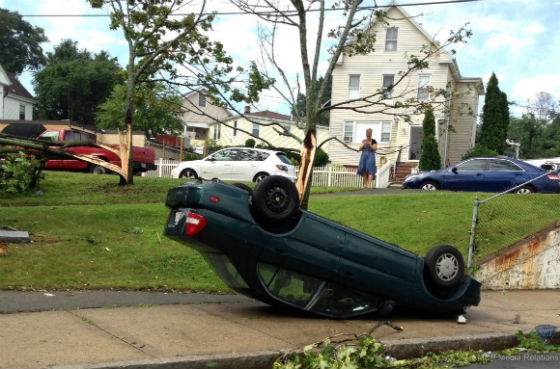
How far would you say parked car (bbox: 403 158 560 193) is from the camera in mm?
17438

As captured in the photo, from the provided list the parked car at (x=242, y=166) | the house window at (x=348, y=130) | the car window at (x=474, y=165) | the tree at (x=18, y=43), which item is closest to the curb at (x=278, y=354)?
the car window at (x=474, y=165)

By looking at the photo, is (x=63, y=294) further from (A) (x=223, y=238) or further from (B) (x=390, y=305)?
(B) (x=390, y=305)

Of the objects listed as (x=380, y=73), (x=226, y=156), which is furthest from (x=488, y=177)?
(x=380, y=73)

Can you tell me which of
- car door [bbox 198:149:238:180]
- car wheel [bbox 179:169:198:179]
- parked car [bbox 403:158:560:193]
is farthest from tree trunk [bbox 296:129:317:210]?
car wheel [bbox 179:169:198:179]

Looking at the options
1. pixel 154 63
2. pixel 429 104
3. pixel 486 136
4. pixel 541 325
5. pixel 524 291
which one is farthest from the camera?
pixel 486 136

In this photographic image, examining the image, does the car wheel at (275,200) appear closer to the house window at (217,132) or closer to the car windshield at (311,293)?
the car windshield at (311,293)

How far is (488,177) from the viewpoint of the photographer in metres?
18.3

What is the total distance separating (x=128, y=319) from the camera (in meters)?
6.50

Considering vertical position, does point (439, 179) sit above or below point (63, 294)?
above

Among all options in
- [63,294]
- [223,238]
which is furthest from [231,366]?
[63,294]

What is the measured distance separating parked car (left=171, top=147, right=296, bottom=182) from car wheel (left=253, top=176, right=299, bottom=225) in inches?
556

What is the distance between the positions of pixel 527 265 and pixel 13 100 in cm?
5005

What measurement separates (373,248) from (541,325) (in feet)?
7.61

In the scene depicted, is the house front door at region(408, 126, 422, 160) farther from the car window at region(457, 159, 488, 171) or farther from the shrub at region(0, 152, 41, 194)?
the shrub at region(0, 152, 41, 194)
